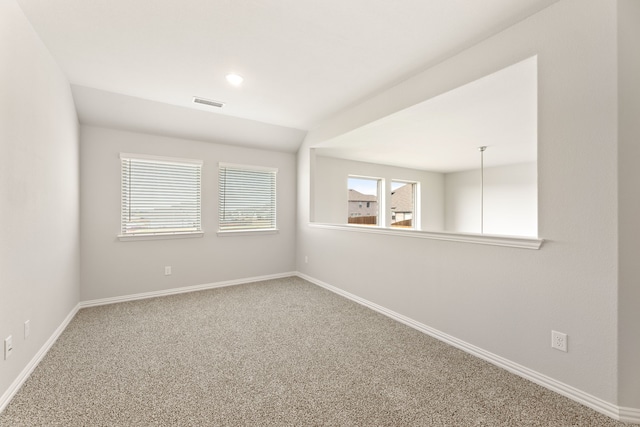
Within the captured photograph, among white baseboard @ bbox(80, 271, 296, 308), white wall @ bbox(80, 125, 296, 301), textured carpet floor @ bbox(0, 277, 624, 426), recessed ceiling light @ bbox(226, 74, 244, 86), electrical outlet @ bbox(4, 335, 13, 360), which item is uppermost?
recessed ceiling light @ bbox(226, 74, 244, 86)

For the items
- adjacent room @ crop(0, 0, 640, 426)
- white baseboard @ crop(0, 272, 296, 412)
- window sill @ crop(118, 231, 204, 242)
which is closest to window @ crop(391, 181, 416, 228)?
adjacent room @ crop(0, 0, 640, 426)

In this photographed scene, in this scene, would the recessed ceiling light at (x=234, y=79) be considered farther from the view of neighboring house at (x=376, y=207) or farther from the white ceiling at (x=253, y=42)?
the view of neighboring house at (x=376, y=207)

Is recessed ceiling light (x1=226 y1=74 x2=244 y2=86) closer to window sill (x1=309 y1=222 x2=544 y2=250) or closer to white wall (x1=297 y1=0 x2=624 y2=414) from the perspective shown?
white wall (x1=297 y1=0 x2=624 y2=414)

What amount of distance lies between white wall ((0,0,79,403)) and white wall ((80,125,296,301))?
1.98 feet

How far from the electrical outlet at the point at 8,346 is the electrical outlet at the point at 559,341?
350 centimetres

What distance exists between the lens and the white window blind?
370cm

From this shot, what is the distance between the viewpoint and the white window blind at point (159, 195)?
370 centimetres

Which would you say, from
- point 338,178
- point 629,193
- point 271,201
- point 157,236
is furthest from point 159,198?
point 629,193

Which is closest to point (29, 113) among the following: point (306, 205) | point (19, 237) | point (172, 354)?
point (19, 237)

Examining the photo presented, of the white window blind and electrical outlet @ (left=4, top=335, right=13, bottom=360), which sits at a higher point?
the white window blind

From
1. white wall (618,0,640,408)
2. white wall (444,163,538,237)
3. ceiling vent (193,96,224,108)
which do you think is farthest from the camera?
white wall (444,163,538,237)

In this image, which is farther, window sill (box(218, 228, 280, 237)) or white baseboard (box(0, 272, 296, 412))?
window sill (box(218, 228, 280, 237))

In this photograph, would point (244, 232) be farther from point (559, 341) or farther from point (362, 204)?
point (559, 341)

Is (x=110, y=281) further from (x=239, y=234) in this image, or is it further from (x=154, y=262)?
(x=239, y=234)
